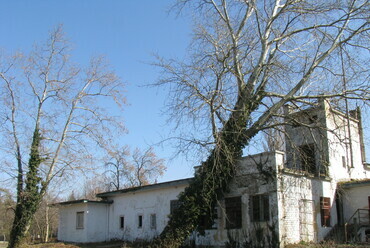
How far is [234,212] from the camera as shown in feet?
69.8

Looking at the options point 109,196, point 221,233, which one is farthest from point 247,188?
point 109,196

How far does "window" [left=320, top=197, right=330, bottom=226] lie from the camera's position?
22.4 metres

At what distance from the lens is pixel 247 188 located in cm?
2092

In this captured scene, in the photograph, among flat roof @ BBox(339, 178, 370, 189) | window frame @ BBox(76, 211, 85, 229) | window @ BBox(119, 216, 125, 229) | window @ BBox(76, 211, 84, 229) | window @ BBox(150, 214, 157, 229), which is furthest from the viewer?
window @ BBox(76, 211, 84, 229)

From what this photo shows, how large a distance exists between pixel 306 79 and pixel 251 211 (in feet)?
23.1

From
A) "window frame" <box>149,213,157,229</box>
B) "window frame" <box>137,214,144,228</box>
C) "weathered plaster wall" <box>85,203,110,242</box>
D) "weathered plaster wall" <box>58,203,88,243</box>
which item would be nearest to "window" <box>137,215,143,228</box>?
"window frame" <box>137,214,144,228</box>

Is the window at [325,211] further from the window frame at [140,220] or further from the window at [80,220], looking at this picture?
the window at [80,220]

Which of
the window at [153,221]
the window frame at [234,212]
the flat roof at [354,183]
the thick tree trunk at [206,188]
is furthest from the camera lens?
the window at [153,221]

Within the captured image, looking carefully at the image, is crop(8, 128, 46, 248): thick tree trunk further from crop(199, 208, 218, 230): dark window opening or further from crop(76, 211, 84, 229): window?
crop(199, 208, 218, 230): dark window opening

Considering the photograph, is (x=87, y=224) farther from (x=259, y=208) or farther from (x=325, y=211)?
(x=325, y=211)

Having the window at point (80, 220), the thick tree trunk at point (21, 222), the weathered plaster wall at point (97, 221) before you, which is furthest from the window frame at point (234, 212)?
the window at point (80, 220)

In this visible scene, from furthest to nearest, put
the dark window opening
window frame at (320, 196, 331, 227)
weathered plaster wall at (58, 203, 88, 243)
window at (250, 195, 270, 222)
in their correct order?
weathered plaster wall at (58, 203, 88, 243) → window frame at (320, 196, 331, 227) → the dark window opening → window at (250, 195, 270, 222)

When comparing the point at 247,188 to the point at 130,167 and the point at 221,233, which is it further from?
the point at 130,167

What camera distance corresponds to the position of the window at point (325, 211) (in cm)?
2236
